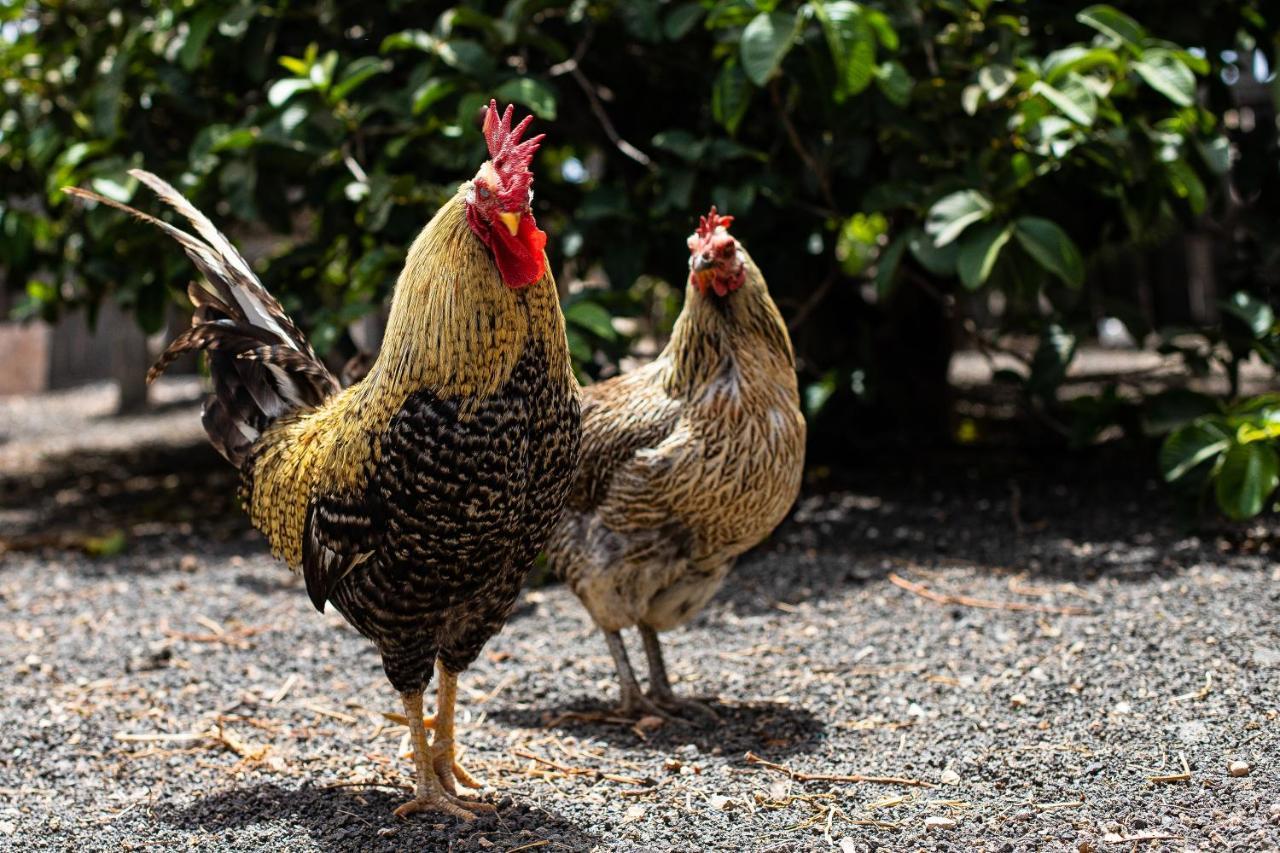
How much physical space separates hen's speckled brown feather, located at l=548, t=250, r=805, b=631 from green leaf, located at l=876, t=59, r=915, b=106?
1330 millimetres

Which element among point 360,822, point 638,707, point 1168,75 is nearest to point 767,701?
point 638,707

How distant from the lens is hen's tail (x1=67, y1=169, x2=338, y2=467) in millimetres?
3645

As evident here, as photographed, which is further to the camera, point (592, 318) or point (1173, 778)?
point (592, 318)

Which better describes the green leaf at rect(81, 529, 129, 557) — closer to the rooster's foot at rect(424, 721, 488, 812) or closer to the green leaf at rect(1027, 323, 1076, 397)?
the rooster's foot at rect(424, 721, 488, 812)

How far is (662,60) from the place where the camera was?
19.7ft

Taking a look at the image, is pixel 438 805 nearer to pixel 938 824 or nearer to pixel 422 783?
pixel 422 783

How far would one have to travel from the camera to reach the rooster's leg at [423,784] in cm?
330

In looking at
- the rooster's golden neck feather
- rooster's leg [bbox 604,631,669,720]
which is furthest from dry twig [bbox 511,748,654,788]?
the rooster's golden neck feather

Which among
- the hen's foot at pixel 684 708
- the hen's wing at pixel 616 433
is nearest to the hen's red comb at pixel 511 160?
the hen's wing at pixel 616 433

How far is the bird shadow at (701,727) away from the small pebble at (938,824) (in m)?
0.64

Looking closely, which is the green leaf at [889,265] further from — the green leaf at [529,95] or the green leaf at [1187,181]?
the green leaf at [529,95]

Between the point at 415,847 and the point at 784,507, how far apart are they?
1.61 m

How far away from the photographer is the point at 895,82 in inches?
196

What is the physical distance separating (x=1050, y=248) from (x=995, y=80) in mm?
799
